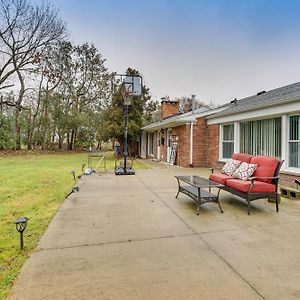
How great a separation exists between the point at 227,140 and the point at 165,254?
9888 mm

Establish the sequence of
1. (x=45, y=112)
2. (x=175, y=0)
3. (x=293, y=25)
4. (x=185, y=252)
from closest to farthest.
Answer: (x=185, y=252) < (x=175, y=0) < (x=293, y=25) < (x=45, y=112)

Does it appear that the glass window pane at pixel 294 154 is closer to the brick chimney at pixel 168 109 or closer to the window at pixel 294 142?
the window at pixel 294 142

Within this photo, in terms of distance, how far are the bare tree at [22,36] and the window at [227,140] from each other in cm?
1896

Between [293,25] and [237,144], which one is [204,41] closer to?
[293,25]

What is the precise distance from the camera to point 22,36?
75.5 feet

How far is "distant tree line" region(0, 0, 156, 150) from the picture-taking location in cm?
2162

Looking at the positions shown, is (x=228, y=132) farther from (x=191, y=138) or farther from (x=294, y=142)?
(x=294, y=142)

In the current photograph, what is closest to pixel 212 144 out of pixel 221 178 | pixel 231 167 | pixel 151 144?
pixel 231 167

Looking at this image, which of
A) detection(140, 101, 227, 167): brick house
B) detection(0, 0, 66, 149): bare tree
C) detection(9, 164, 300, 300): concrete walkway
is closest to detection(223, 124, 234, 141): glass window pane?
detection(140, 101, 227, 167): brick house

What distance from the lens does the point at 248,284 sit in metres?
2.60

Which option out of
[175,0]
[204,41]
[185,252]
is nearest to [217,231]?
[185,252]

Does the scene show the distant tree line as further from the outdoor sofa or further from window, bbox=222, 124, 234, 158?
the outdoor sofa

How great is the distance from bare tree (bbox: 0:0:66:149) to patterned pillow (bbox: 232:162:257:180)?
22805 millimetres

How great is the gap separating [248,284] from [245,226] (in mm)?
1963
